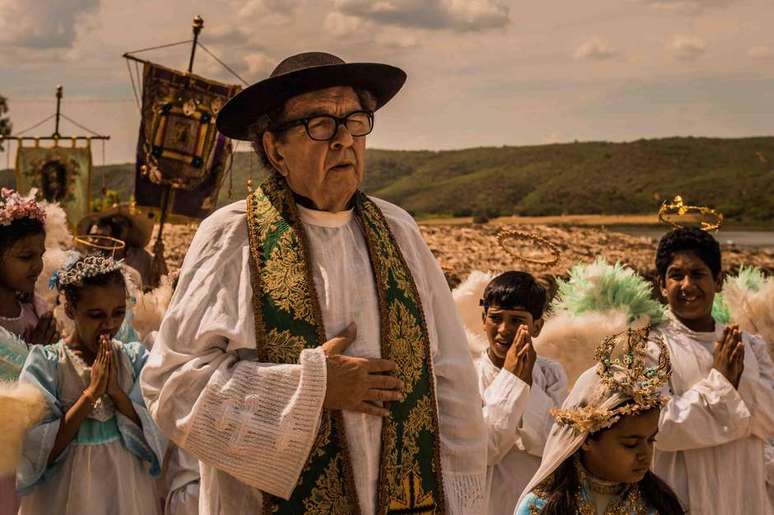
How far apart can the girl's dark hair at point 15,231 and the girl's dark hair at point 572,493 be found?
2.70 m

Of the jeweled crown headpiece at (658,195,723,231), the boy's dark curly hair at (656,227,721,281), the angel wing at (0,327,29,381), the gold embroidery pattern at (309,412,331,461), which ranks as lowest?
the angel wing at (0,327,29,381)

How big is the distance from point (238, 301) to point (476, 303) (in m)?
3.25

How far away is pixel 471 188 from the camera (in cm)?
9156

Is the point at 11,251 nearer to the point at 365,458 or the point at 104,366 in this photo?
the point at 104,366

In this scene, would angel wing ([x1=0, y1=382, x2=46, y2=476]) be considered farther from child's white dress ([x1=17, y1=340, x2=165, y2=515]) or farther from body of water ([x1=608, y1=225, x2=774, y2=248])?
body of water ([x1=608, y1=225, x2=774, y2=248])

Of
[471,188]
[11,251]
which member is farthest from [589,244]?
[471,188]

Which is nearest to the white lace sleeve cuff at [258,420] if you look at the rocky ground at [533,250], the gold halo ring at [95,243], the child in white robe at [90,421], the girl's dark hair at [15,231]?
the child in white robe at [90,421]

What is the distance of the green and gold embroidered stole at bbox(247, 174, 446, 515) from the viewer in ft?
11.5

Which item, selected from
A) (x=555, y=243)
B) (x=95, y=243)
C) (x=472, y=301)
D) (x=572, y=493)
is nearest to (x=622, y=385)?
(x=572, y=493)

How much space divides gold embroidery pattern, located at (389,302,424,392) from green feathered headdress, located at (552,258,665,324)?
234 cm

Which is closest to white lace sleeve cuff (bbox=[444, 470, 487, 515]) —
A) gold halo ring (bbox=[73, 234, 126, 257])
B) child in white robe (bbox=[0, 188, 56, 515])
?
child in white robe (bbox=[0, 188, 56, 515])

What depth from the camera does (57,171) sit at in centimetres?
1583

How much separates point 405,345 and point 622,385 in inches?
39.4

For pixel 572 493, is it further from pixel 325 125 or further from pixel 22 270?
pixel 22 270
